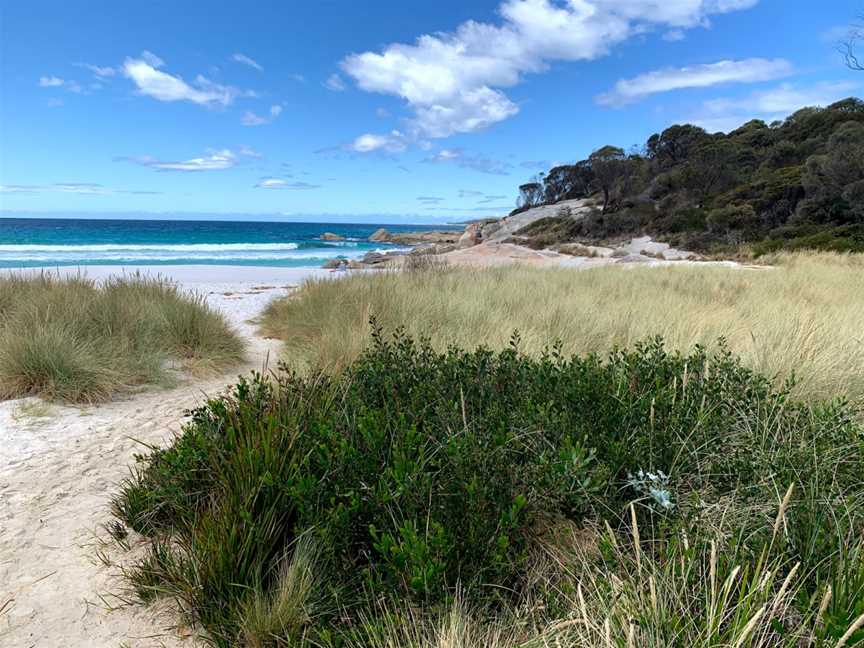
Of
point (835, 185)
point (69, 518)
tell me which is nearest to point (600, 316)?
point (69, 518)

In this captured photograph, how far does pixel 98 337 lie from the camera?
5.15 metres

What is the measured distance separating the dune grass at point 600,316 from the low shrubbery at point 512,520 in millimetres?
1442

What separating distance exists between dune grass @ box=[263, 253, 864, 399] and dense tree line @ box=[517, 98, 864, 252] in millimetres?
14649

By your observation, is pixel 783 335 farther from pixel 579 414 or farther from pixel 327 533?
pixel 327 533

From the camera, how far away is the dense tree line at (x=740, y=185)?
23422 mm

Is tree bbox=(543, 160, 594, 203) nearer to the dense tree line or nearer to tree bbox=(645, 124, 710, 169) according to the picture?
the dense tree line

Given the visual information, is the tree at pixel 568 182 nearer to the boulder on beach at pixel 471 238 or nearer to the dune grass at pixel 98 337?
the boulder on beach at pixel 471 238

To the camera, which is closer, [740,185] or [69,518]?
[69,518]

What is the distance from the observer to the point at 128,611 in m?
1.96

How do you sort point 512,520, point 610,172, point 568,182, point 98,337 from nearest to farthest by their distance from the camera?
point 512,520
point 98,337
point 610,172
point 568,182

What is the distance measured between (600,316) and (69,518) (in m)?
5.19

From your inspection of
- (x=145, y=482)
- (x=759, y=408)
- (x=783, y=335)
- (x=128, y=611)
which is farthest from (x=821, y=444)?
(x=145, y=482)

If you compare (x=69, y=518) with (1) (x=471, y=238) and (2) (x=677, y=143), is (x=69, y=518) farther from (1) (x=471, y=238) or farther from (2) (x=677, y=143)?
(2) (x=677, y=143)

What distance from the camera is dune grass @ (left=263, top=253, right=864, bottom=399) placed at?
164 inches
